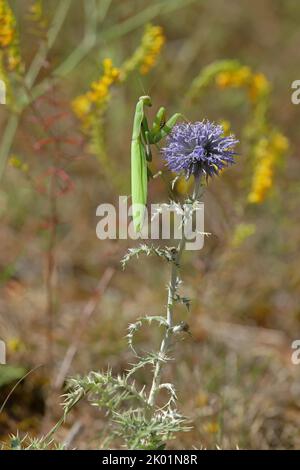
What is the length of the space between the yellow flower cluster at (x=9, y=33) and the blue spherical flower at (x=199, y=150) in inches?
42.9

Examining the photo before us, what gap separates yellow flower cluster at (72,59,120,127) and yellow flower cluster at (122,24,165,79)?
0.12 meters

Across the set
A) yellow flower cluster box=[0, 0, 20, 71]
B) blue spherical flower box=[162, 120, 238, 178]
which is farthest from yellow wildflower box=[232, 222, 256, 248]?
yellow flower cluster box=[0, 0, 20, 71]

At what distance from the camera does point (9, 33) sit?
2613mm

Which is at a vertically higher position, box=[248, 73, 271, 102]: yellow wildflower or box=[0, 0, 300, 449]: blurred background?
box=[248, 73, 271, 102]: yellow wildflower

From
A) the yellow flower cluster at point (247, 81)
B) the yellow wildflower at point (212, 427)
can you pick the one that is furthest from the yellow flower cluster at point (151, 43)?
the yellow wildflower at point (212, 427)

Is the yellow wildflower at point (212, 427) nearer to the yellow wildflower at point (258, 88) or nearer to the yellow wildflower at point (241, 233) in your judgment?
the yellow wildflower at point (241, 233)

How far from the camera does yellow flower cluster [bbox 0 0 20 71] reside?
8.50 feet

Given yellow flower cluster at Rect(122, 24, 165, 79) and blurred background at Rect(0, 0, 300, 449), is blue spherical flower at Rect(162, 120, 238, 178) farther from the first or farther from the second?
yellow flower cluster at Rect(122, 24, 165, 79)

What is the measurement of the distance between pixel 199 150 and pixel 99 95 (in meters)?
1.05

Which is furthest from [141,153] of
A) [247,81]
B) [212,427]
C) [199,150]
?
[247,81]

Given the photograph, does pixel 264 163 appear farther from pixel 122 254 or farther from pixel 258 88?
pixel 122 254

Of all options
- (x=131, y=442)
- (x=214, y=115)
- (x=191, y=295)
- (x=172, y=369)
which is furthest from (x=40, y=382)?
(x=214, y=115)

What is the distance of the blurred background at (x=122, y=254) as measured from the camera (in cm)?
283

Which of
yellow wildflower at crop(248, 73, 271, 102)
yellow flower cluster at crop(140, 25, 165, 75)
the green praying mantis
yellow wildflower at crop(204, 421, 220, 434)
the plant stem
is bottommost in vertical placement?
yellow wildflower at crop(204, 421, 220, 434)
